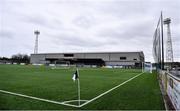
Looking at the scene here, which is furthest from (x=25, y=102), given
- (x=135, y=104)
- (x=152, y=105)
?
(x=152, y=105)

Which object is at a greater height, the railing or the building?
the building

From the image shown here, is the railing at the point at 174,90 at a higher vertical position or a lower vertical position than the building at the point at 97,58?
lower

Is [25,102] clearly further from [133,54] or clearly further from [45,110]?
[133,54]

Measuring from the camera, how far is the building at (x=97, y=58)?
96.8 meters

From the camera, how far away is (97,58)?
106 metres

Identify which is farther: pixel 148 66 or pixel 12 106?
pixel 148 66

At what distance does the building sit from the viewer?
9675 cm

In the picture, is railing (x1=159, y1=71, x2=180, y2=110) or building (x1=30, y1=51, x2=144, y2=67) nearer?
railing (x1=159, y1=71, x2=180, y2=110)

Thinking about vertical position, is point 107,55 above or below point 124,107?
above

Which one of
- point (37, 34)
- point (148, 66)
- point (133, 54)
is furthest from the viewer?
point (37, 34)

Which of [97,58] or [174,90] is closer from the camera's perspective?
[174,90]

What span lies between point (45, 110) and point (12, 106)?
1.38 m

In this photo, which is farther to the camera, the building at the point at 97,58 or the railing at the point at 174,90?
the building at the point at 97,58

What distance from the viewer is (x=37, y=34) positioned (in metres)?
103
